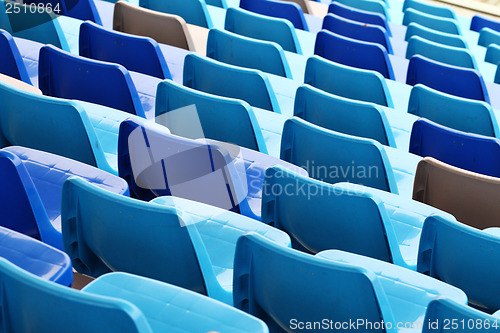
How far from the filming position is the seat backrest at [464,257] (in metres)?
1.97

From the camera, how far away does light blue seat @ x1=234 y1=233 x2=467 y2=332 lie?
1.62 meters

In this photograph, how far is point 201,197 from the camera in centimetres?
242

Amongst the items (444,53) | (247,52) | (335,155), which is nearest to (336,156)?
(335,155)

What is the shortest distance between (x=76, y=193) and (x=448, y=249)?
104 cm

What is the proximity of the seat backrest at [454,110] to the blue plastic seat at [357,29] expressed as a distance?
1284 mm

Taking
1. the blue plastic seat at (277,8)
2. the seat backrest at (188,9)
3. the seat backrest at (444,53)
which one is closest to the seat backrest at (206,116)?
the seat backrest at (188,9)

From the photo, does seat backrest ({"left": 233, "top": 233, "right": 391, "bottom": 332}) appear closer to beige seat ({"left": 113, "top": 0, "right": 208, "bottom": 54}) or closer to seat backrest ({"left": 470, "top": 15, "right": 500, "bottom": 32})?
beige seat ({"left": 113, "top": 0, "right": 208, "bottom": 54})

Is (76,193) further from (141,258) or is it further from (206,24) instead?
(206,24)

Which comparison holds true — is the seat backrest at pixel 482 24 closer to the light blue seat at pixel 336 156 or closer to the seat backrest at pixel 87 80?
the light blue seat at pixel 336 156

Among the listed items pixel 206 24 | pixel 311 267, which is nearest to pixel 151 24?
pixel 206 24

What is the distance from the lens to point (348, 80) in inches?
138

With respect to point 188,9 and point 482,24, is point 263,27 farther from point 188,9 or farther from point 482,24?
point 482,24

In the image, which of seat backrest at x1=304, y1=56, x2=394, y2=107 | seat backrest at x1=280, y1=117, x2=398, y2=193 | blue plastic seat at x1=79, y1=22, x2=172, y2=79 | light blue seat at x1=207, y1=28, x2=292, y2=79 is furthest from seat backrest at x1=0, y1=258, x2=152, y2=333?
light blue seat at x1=207, y1=28, x2=292, y2=79

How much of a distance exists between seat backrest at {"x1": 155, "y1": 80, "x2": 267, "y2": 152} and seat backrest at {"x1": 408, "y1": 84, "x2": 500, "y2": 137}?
3.24ft
